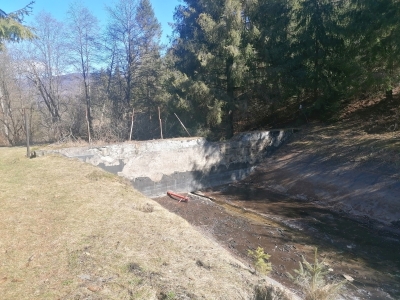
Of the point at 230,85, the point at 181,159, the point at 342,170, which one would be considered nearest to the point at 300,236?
the point at 342,170

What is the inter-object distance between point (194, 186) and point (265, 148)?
449 cm

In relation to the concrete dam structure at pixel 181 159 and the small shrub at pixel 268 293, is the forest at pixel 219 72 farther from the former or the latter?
the small shrub at pixel 268 293

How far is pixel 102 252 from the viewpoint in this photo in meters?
4.29

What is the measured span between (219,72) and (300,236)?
10279 millimetres

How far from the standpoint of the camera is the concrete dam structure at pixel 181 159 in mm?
11914

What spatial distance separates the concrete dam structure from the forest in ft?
5.33

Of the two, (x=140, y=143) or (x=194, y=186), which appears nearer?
(x=140, y=143)

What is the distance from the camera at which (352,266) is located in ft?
22.3

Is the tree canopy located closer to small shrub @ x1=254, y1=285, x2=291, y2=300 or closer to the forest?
the forest

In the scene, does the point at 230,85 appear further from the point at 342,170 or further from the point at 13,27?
the point at 13,27

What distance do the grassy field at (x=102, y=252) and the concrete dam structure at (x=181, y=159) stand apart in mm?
4620

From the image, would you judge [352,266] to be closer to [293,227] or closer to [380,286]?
[380,286]

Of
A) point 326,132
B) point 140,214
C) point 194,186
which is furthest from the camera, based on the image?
point 326,132

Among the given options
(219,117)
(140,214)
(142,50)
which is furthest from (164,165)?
(142,50)
